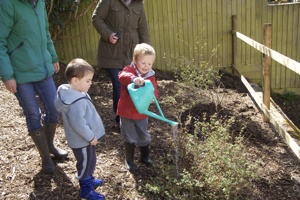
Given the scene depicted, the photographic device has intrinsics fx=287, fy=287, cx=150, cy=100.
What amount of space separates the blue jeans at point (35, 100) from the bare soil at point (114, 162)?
50cm

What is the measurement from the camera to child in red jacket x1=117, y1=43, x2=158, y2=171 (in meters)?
2.41

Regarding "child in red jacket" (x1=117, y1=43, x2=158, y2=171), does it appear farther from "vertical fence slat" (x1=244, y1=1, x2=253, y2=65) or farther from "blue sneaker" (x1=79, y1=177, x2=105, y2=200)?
"vertical fence slat" (x1=244, y1=1, x2=253, y2=65)

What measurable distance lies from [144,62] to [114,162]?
1.13 metres

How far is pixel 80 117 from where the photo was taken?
2.08 m

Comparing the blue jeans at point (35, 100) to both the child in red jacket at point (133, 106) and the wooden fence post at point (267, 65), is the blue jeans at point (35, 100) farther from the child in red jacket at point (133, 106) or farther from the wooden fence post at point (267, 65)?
the wooden fence post at point (267, 65)

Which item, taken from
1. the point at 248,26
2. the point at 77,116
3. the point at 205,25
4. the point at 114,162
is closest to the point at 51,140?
the point at 114,162

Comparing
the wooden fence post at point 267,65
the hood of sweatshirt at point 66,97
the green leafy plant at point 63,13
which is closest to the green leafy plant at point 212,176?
the hood of sweatshirt at point 66,97

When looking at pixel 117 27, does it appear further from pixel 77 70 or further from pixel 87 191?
pixel 87 191

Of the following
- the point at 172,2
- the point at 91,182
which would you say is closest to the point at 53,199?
the point at 91,182

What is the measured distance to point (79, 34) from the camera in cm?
632

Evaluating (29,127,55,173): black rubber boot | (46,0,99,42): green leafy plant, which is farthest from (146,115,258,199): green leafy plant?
(46,0,99,42): green leafy plant

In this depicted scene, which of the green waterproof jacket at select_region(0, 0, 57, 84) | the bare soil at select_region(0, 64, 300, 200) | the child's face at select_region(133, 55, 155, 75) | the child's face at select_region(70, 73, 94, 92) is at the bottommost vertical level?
the bare soil at select_region(0, 64, 300, 200)

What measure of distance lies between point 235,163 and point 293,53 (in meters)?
5.39

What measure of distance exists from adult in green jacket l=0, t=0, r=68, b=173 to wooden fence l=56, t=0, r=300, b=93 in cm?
394
